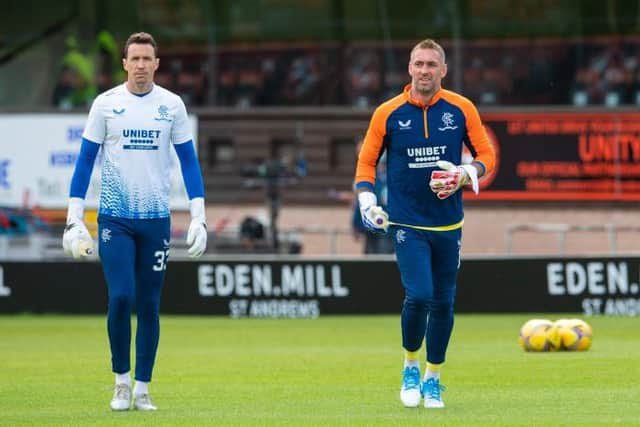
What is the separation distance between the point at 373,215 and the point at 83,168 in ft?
6.29

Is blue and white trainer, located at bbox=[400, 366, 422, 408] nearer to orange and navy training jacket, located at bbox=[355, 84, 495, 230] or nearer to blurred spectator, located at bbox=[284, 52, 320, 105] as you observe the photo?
orange and navy training jacket, located at bbox=[355, 84, 495, 230]

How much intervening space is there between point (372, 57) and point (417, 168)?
22.0m

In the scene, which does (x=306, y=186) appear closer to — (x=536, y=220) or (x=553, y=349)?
(x=536, y=220)

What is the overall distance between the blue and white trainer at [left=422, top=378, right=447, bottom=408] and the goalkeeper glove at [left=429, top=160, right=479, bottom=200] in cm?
126

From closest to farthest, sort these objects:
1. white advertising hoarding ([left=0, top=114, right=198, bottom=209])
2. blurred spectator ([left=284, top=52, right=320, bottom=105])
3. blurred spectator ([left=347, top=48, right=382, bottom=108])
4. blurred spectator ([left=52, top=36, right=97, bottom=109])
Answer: blurred spectator ([left=347, top=48, right=382, bottom=108])
blurred spectator ([left=284, top=52, right=320, bottom=105])
white advertising hoarding ([left=0, top=114, right=198, bottom=209])
blurred spectator ([left=52, top=36, right=97, bottom=109])

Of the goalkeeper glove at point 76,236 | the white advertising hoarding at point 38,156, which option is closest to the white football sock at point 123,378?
the goalkeeper glove at point 76,236

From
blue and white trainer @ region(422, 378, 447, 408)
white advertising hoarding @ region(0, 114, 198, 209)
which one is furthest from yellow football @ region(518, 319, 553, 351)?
white advertising hoarding @ region(0, 114, 198, 209)

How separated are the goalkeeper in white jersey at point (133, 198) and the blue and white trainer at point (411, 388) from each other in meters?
1.61

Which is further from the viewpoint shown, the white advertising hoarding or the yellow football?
the white advertising hoarding

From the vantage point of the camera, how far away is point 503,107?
32156mm

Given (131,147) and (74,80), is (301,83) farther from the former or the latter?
(131,147)

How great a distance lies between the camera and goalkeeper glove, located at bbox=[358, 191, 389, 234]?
1071 centimetres

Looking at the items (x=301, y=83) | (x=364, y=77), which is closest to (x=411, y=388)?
(x=364, y=77)

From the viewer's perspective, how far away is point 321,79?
33.6m
